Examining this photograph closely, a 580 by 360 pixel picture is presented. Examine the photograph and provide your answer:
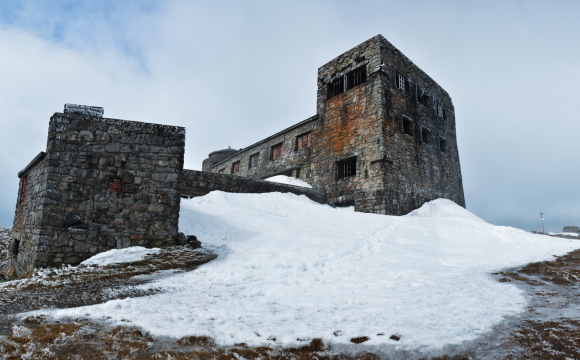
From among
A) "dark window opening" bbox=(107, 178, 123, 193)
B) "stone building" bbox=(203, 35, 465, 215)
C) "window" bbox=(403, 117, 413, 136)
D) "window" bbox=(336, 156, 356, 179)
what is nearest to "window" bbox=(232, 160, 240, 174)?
"stone building" bbox=(203, 35, 465, 215)

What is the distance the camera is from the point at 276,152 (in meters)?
19.1

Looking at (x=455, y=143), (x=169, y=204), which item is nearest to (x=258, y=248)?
(x=169, y=204)

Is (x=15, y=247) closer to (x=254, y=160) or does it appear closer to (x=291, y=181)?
(x=291, y=181)

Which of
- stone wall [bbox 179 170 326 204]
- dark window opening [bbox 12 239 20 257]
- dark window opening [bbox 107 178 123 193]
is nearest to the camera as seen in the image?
dark window opening [bbox 107 178 123 193]

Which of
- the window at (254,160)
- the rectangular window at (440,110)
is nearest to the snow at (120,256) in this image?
the window at (254,160)

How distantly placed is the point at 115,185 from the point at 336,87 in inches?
492

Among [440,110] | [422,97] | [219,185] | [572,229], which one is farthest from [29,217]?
[572,229]

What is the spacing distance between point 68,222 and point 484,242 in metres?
9.70

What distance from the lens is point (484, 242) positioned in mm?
8055

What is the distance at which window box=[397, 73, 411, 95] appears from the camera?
1504 cm

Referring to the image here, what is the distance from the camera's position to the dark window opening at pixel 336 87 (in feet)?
52.4

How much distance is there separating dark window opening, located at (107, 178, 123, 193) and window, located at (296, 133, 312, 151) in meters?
11.6

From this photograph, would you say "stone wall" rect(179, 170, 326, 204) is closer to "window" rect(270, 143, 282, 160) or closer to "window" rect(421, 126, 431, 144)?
"window" rect(270, 143, 282, 160)

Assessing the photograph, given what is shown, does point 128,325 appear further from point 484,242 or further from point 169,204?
point 484,242
